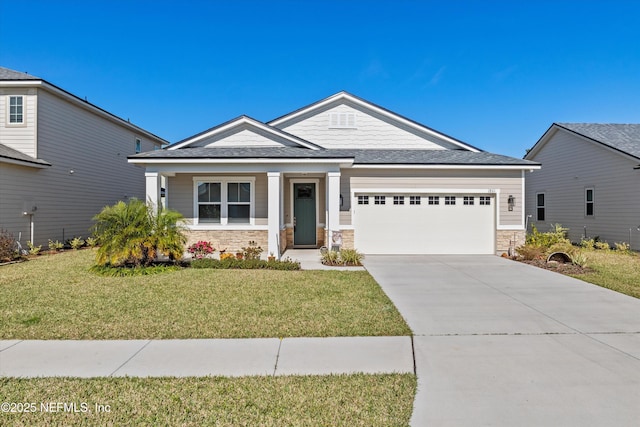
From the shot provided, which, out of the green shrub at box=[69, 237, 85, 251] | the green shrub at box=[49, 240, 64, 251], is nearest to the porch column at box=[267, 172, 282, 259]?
the green shrub at box=[69, 237, 85, 251]

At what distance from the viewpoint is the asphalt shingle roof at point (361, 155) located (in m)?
11.9

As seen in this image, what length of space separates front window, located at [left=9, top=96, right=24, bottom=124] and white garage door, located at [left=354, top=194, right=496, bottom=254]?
1311cm

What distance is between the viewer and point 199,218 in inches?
535

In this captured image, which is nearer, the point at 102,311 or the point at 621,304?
the point at 102,311

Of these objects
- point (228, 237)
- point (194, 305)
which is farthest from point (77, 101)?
point (194, 305)

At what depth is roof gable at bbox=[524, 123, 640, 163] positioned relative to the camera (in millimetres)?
15250

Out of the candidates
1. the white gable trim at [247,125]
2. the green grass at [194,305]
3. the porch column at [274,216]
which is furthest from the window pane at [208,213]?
the green grass at [194,305]

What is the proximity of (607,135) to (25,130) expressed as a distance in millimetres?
25083

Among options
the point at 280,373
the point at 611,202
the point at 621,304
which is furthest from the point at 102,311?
the point at 611,202

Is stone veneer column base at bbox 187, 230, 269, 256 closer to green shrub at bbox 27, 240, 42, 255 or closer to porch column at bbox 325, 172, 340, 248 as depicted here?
porch column at bbox 325, 172, 340, 248

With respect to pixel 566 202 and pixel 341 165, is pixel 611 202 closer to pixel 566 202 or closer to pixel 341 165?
pixel 566 202

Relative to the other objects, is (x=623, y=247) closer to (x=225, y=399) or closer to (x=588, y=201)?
(x=588, y=201)

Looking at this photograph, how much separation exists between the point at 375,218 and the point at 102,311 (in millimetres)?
9509

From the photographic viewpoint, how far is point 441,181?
530 inches
